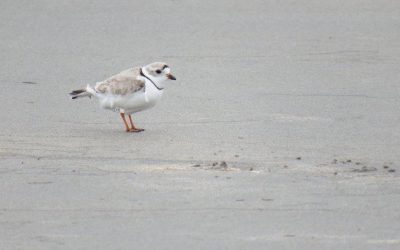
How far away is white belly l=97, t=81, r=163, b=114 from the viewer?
10.8 m

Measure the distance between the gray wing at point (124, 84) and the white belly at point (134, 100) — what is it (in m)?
0.04

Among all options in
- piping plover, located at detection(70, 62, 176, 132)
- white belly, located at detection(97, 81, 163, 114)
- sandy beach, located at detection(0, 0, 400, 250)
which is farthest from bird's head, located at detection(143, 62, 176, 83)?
sandy beach, located at detection(0, 0, 400, 250)

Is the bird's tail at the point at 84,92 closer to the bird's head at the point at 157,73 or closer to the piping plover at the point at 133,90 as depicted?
the piping plover at the point at 133,90

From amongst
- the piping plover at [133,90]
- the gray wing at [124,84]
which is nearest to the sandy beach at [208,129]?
the piping plover at [133,90]

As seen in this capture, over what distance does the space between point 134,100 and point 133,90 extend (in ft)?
0.29

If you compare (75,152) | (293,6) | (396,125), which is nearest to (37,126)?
(75,152)

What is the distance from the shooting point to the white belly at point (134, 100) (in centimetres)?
1080

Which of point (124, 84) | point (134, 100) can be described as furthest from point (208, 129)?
point (124, 84)

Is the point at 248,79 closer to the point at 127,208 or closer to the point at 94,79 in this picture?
the point at 94,79

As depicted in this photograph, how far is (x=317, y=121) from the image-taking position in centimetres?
1115

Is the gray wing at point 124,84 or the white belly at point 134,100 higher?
the gray wing at point 124,84

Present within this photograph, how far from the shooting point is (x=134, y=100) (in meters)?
10.8

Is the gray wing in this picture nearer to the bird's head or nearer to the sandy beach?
the bird's head

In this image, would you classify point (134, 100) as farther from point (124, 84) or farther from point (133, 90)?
point (124, 84)
